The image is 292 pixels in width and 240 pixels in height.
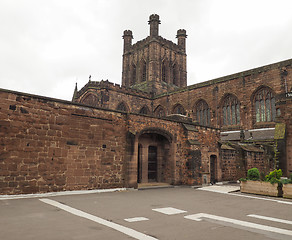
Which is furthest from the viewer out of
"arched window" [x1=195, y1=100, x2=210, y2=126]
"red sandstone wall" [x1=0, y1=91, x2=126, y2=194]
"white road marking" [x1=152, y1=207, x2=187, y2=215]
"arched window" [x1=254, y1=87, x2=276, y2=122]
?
"arched window" [x1=195, y1=100, x2=210, y2=126]

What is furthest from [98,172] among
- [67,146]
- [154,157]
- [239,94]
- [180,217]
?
[239,94]

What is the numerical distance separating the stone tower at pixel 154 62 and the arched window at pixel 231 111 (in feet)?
45.3

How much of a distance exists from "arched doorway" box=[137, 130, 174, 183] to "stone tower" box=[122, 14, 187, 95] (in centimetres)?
2298

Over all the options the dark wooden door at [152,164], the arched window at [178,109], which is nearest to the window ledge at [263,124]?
the arched window at [178,109]

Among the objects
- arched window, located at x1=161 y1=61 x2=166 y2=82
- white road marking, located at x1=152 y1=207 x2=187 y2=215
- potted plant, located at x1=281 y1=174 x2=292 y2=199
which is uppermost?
arched window, located at x1=161 y1=61 x2=166 y2=82

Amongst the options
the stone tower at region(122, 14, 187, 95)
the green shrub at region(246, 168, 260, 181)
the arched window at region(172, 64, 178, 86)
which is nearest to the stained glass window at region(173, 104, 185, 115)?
the stone tower at region(122, 14, 187, 95)

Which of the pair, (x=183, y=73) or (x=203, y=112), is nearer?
(x=203, y=112)

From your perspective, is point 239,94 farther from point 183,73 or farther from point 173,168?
point 183,73

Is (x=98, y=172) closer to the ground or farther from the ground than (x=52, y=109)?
closer to the ground

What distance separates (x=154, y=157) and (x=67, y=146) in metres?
6.32

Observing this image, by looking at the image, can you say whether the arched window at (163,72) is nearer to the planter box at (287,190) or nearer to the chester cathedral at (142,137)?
the chester cathedral at (142,137)

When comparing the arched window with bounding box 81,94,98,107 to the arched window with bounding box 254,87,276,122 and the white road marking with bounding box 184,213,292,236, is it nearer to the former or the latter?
the arched window with bounding box 254,87,276,122

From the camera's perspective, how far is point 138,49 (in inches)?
1663

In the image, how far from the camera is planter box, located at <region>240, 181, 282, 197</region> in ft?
34.5
